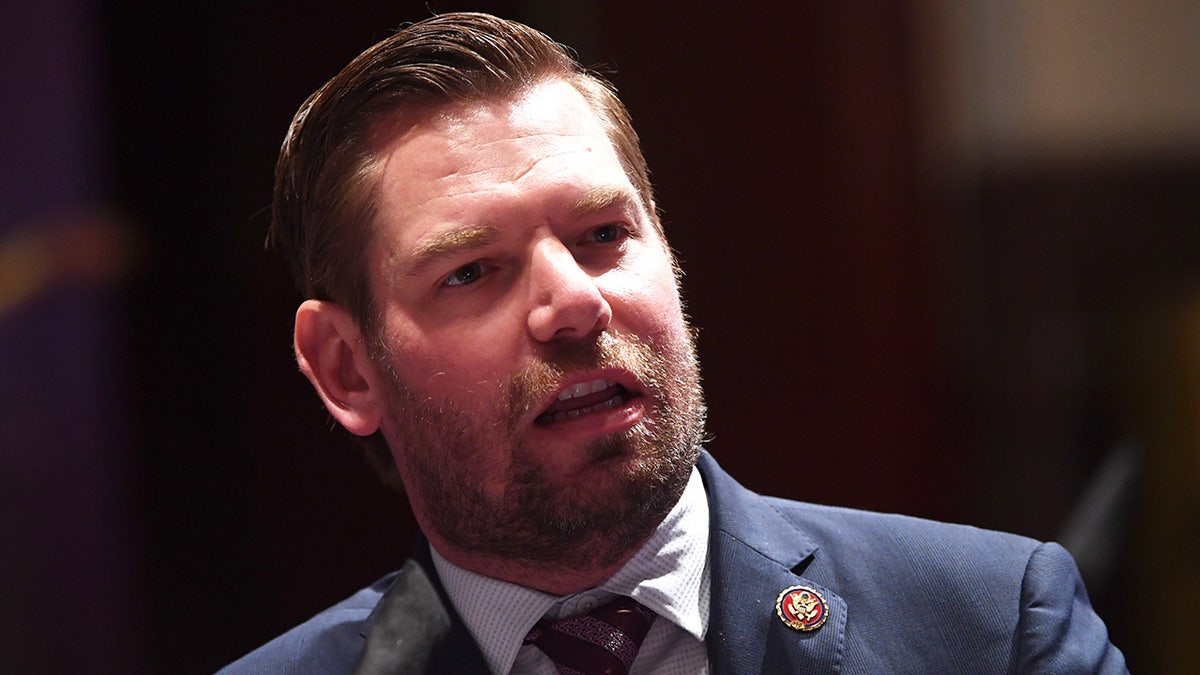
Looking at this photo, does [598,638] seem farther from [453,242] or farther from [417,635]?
[453,242]

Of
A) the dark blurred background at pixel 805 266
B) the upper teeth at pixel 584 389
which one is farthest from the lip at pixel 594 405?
the dark blurred background at pixel 805 266

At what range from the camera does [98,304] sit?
221cm

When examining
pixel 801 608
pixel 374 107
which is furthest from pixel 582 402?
pixel 374 107

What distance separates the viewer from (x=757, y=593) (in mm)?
1622

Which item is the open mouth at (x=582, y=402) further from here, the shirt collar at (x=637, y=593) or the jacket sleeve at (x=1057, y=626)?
the jacket sleeve at (x=1057, y=626)

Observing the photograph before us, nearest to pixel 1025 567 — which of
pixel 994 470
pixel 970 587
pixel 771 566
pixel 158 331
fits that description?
pixel 970 587

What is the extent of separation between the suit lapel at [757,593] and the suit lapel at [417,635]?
0.31m

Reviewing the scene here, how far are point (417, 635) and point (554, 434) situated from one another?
351mm

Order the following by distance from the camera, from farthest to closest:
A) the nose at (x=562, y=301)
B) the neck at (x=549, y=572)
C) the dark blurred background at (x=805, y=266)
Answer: the dark blurred background at (x=805, y=266) < the neck at (x=549, y=572) < the nose at (x=562, y=301)

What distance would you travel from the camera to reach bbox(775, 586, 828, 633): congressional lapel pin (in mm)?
1589

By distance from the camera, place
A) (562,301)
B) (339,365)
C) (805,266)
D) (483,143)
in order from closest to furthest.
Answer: (562,301)
(483,143)
(339,365)
(805,266)

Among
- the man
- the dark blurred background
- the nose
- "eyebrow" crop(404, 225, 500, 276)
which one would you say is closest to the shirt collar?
the man

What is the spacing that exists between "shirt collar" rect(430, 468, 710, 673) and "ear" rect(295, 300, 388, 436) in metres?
0.24

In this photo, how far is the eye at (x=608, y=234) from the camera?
1.63m
